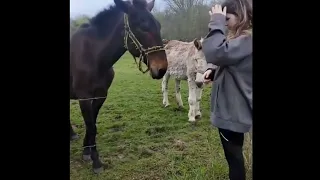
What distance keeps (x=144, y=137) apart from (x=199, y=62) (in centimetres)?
34

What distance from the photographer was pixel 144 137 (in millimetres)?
1287

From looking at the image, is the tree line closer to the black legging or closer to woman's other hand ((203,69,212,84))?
woman's other hand ((203,69,212,84))

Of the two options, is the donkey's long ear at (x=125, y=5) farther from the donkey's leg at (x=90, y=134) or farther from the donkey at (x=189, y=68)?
the donkey's leg at (x=90, y=134)

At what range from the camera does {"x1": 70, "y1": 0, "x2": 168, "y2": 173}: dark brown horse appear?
1239 millimetres

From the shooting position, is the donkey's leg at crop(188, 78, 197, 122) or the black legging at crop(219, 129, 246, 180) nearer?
the black legging at crop(219, 129, 246, 180)

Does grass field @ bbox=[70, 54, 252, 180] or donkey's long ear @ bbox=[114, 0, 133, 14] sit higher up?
donkey's long ear @ bbox=[114, 0, 133, 14]

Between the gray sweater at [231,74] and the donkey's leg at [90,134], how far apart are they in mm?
464

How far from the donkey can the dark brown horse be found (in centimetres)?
4

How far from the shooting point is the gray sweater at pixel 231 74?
1.09m

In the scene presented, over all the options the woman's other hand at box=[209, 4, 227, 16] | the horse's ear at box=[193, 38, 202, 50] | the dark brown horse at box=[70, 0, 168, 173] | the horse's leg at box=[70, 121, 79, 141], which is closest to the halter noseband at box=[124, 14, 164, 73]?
the dark brown horse at box=[70, 0, 168, 173]

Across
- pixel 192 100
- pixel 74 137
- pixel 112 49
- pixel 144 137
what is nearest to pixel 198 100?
pixel 192 100

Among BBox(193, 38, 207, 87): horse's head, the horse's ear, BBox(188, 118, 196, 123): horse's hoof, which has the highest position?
the horse's ear
